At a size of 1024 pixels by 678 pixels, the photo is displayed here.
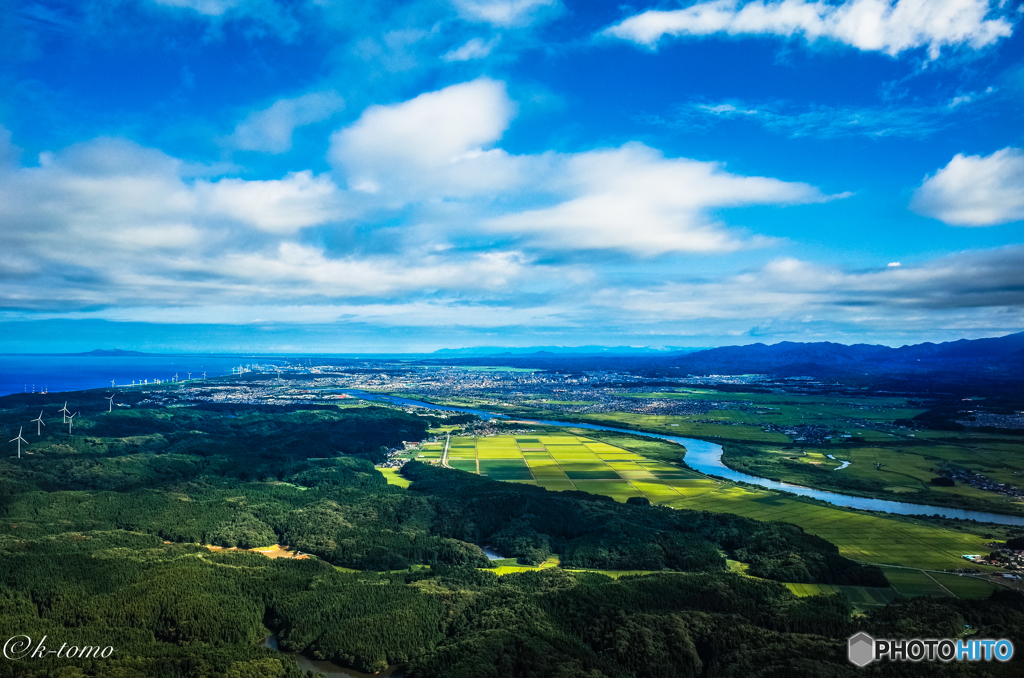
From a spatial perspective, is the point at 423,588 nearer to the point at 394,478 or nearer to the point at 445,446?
the point at 394,478

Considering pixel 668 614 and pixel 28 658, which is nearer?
pixel 28 658

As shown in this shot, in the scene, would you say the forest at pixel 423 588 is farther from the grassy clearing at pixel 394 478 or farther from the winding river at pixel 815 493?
the winding river at pixel 815 493

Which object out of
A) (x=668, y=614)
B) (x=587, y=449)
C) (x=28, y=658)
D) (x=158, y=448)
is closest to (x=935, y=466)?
(x=587, y=449)

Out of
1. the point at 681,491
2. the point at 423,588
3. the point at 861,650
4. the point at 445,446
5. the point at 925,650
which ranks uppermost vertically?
the point at 861,650

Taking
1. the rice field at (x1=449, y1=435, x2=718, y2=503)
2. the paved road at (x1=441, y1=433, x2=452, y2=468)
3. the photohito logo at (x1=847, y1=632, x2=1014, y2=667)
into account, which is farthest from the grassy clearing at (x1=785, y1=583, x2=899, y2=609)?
the paved road at (x1=441, y1=433, x2=452, y2=468)

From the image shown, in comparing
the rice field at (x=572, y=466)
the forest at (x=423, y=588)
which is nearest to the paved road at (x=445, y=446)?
the rice field at (x=572, y=466)

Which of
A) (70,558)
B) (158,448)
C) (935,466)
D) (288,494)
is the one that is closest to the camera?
(70,558)

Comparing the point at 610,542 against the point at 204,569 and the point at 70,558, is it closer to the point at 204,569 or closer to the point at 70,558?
the point at 204,569
